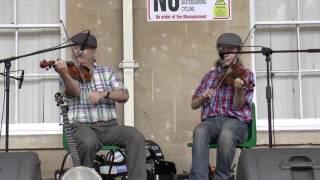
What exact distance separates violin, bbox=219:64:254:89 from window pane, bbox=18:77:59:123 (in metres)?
1.93

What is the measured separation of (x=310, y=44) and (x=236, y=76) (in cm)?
183

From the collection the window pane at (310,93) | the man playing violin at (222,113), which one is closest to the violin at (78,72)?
the man playing violin at (222,113)

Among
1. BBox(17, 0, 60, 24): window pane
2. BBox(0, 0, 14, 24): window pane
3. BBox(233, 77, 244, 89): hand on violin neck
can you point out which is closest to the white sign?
BBox(17, 0, 60, 24): window pane

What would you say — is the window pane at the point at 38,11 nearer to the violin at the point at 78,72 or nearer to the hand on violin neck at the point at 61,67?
the violin at the point at 78,72

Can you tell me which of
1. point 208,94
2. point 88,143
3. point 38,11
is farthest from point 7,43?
point 208,94

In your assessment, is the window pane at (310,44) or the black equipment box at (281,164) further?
the window pane at (310,44)

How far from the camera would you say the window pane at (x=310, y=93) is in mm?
6172

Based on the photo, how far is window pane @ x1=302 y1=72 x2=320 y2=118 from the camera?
617cm

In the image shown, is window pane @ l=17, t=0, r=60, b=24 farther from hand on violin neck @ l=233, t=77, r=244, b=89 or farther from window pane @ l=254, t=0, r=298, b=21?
hand on violin neck @ l=233, t=77, r=244, b=89

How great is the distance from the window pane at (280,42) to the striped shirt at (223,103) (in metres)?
1.41

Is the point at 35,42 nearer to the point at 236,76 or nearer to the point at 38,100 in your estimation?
the point at 38,100

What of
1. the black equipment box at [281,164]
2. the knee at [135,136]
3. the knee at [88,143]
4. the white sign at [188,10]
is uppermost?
the white sign at [188,10]

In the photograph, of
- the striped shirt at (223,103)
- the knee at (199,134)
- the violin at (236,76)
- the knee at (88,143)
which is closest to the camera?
the knee at (88,143)

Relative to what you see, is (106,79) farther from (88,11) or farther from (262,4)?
(262,4)
